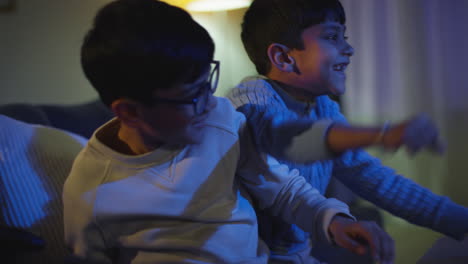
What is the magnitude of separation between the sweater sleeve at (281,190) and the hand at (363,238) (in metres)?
0.05

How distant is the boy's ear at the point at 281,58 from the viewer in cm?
A: 64

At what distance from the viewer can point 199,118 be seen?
0.58m

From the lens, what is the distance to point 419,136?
0.35 meters

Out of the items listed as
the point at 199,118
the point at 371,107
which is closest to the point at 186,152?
the point at 199,118

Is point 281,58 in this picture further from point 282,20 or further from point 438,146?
point 438,146

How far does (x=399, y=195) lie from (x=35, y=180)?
71cm

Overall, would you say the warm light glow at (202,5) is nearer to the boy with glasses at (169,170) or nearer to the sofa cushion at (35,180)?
the sofa cushion at (35,180)

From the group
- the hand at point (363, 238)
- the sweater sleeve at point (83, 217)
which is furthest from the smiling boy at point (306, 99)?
the sweater sleeve at point (83, 217)

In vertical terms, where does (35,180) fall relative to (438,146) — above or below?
below

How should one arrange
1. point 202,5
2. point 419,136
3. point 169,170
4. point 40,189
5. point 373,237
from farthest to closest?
1. point 202,5
2. point 40,189
3. point 169,170
4. point 373,237
5. point 419,136

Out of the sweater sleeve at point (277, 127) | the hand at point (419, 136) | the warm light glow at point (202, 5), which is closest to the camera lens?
the hand at point (419, 136)

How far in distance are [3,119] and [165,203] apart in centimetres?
46

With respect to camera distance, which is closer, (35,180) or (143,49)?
(143,49)

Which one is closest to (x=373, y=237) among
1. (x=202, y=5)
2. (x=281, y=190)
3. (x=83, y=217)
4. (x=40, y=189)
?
(x=281, y=190)
